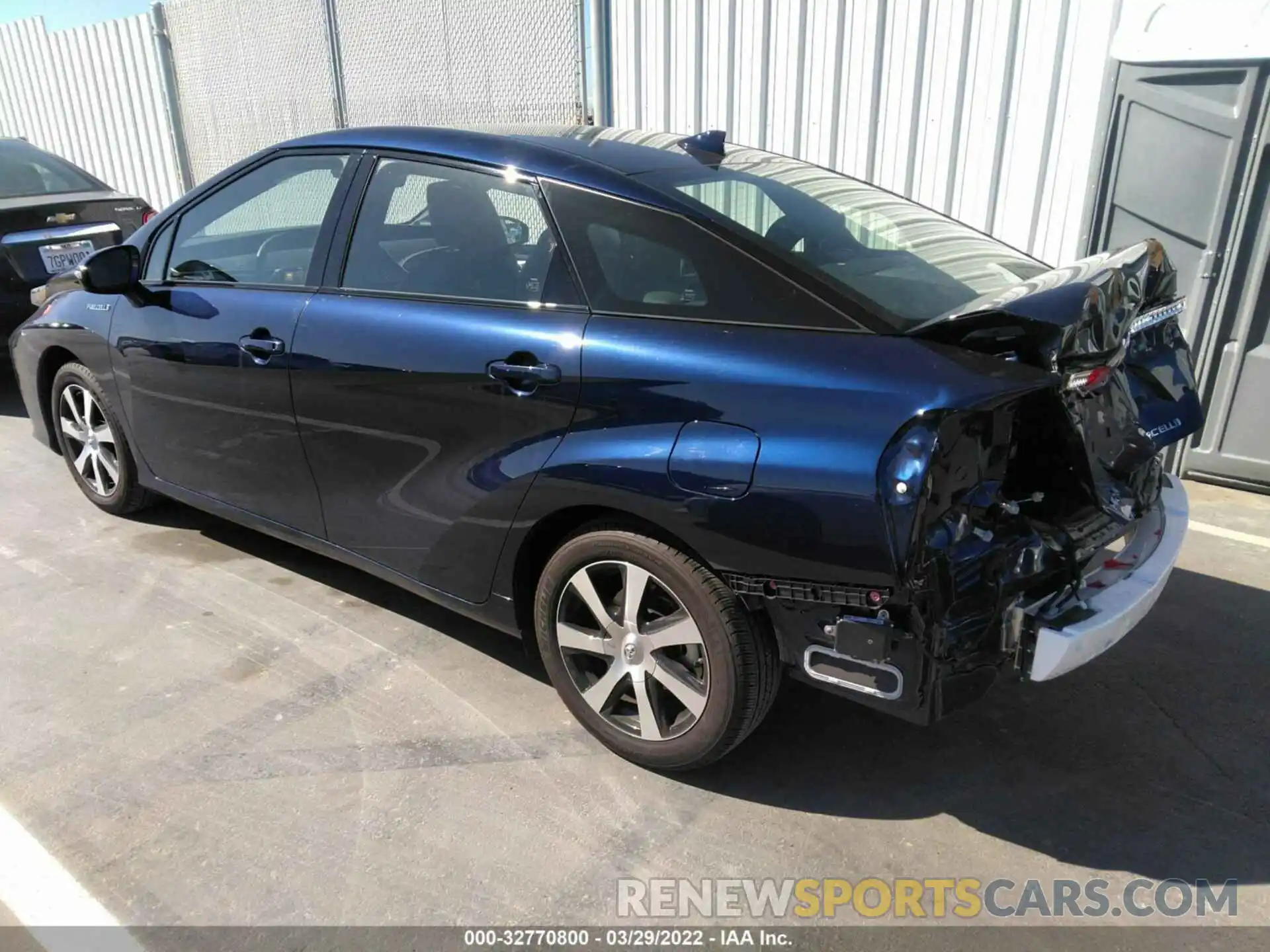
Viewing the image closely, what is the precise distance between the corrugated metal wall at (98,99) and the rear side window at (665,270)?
1029 cm

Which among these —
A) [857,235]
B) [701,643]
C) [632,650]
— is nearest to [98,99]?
[857,235]

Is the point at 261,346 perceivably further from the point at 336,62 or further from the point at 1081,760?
the point at 336,62

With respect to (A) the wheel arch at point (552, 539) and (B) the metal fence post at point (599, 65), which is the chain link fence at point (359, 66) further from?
(A) the wheel arch at point (552, 539)

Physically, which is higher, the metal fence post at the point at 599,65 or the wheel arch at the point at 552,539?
the metal fence post at the point at 599,65

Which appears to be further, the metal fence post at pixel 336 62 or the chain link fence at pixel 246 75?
the chain link fence at pixel 246 75

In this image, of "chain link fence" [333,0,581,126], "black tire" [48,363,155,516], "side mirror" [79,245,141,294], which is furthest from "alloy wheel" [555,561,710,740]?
"chain link fence" [333,0,581,126]

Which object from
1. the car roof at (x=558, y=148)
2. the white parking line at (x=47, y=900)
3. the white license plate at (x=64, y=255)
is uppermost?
the car roof at (x=558, y=148)

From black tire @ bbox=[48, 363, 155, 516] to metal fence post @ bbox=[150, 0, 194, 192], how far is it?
722cm

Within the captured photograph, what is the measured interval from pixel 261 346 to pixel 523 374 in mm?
1207

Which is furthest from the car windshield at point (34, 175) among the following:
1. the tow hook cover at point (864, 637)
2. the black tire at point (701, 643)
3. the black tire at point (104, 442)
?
the tow hook cover at point (864, 637)

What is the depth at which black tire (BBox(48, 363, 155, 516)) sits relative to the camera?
4301 millimetres

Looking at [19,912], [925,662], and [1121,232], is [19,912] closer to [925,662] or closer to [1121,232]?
[925,662]

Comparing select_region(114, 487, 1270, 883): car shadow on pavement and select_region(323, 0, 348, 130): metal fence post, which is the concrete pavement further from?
select_region(323, 0, 348, 130): metal fence post

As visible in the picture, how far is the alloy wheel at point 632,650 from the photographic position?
102 inches
